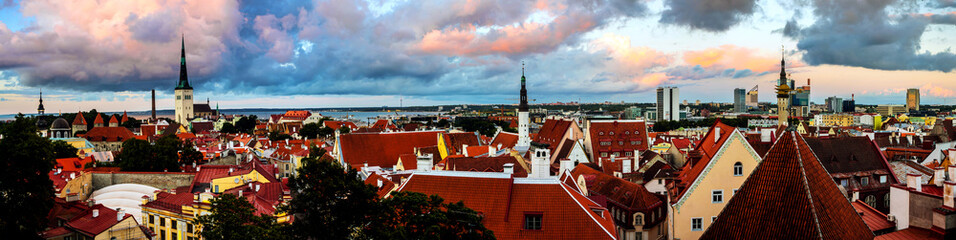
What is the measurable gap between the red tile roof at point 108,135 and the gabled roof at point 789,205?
114m

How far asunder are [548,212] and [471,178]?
3.55m

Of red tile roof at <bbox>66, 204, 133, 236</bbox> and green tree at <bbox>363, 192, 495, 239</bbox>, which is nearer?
green tree at <bbox>363, 192, 495, 239</bbox>

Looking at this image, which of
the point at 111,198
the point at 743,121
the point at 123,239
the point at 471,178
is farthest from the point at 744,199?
the point at 743,121

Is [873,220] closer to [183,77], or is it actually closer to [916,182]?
[916,182]

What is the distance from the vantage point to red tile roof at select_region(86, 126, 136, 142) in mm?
104250

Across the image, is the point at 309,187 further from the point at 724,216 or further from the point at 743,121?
the point at 743,121

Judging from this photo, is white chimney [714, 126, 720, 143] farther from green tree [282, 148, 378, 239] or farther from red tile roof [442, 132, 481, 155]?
green tree [282, 148, 378, 239]

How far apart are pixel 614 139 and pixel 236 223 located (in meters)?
48.7

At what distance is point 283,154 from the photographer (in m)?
74.1

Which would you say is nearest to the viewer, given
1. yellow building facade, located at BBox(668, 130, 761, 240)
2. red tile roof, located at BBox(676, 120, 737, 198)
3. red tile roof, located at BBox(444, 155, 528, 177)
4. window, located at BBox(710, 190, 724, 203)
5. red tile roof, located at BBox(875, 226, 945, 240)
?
red tile roof, located at BBox(875, 226, 945, 240)

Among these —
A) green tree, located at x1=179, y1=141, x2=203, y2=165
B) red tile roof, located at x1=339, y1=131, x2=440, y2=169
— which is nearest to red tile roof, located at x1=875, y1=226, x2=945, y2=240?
red tile roof, located at x1=339, y1=131, x2=440, y2=169

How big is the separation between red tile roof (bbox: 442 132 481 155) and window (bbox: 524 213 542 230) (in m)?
35.4

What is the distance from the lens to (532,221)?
21.4m

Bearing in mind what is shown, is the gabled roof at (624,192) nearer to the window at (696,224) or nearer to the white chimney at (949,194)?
the window at (696,224)
